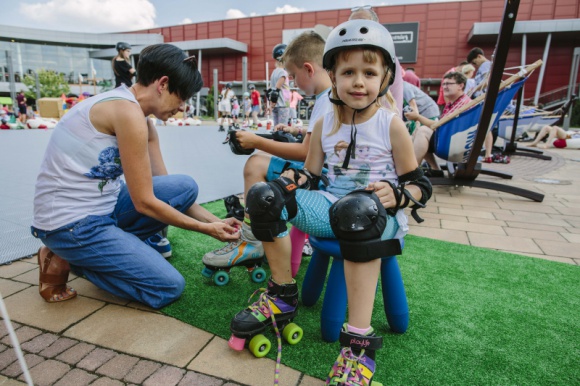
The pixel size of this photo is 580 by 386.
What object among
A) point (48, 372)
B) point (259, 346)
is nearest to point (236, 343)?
point (259, 346)

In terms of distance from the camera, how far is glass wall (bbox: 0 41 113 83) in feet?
145

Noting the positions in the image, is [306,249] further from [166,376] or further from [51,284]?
[51,284]

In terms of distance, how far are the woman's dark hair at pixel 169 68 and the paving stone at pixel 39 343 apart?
1.18m

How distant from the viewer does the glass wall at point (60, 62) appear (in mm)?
44156

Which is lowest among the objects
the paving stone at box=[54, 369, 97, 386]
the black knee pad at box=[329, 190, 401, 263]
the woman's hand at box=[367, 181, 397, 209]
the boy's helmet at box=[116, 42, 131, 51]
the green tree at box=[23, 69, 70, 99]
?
the paving stone at box=[54, 369, 97, 386]

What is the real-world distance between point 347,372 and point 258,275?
932 mm

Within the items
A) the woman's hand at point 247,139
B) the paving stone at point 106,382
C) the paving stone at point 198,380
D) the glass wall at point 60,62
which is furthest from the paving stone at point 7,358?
the glass wall at point 60,62

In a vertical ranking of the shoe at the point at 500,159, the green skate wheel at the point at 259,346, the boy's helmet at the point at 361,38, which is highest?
the boy's helmet at the point at 361,38

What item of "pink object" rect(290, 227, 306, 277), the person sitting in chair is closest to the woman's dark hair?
"pink object" rect(290, 227, 306, 277)

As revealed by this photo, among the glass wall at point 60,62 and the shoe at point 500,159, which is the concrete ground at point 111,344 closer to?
the shoe at point 500,159

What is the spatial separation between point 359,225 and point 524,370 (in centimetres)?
87

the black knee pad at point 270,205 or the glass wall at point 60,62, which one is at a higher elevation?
the glass wall at point 60,62

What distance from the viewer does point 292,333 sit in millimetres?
1480

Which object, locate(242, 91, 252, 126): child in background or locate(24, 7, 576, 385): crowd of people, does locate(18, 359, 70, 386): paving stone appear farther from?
locate(242, 91, 252, 126): child in background
